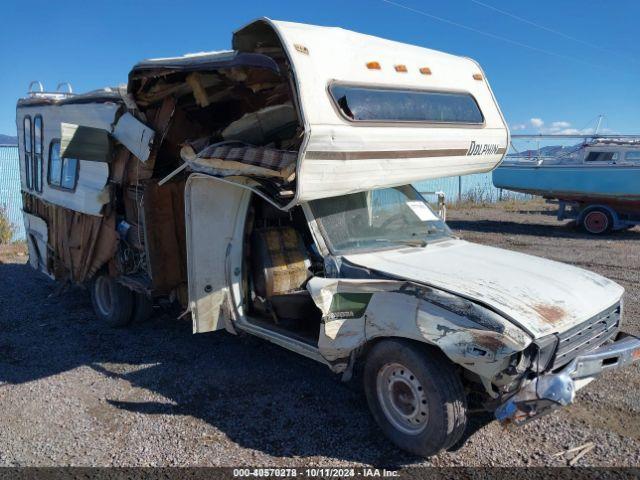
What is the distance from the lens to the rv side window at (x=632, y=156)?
14.1 metres

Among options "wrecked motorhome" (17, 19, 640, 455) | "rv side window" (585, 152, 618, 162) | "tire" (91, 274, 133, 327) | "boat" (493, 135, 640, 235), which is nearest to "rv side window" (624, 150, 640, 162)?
"boat" (493, 135, 640, 235)

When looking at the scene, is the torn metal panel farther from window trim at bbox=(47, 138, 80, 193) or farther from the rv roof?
the rv roof

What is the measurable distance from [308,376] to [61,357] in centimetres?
267

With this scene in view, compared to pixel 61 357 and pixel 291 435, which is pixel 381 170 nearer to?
pixel 291 435

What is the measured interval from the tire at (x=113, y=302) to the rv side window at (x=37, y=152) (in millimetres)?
1868

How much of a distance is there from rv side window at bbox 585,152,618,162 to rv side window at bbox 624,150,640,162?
25 cm

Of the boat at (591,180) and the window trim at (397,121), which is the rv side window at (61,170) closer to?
the window trim at (397,121)

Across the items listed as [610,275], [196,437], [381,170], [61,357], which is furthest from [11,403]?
[610,275]

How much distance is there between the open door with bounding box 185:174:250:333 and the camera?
5000 mm

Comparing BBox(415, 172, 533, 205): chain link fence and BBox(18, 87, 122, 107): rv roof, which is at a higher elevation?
BBox(18, 87, 122, 107): rv roof

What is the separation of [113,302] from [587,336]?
17.2 feet

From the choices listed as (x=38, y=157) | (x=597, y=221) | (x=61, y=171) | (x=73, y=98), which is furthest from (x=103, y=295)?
(x=597, y=221)

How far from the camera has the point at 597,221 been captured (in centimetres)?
1411

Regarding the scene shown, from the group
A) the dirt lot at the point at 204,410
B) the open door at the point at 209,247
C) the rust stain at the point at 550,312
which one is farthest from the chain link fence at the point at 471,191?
the rust stain at the point at 550,312
